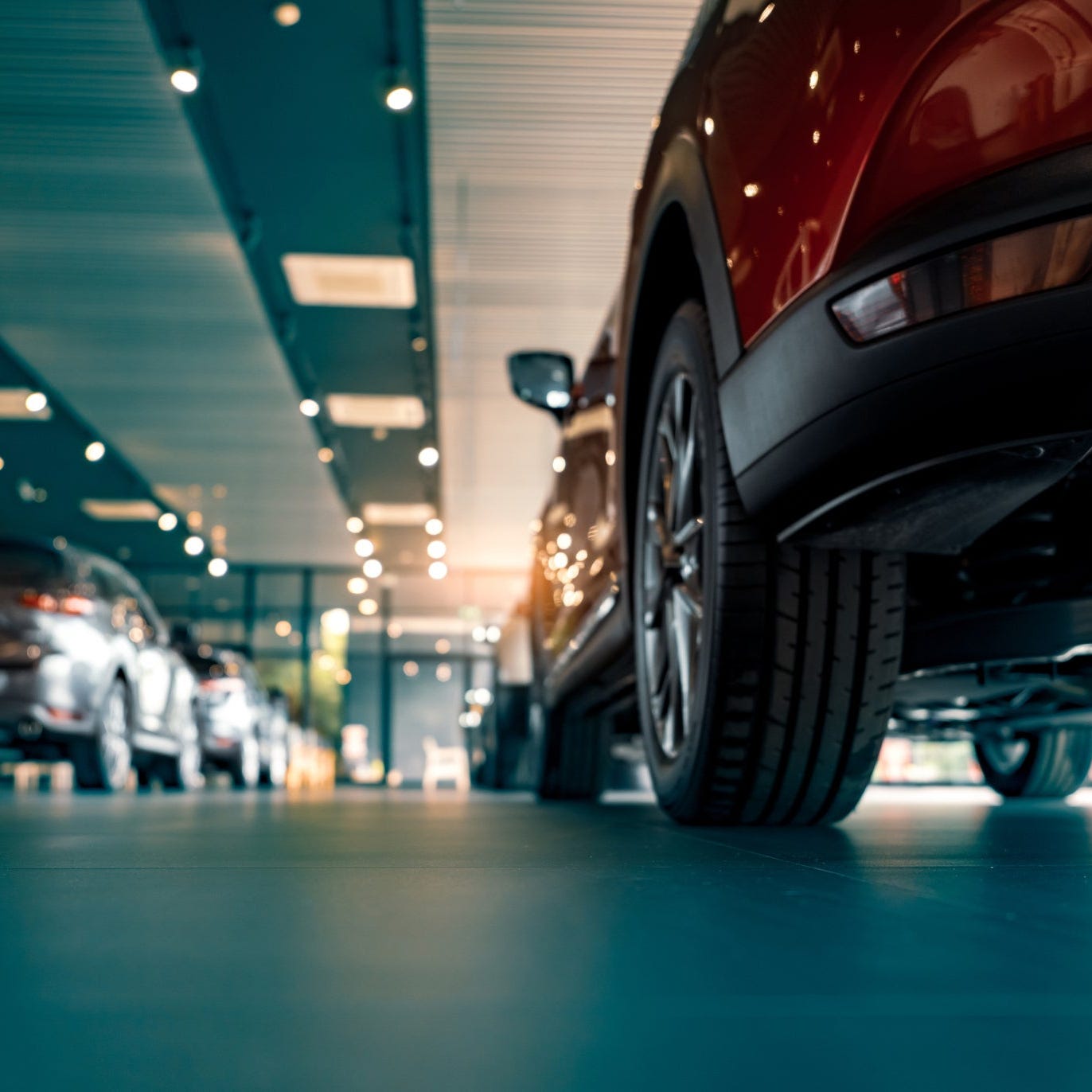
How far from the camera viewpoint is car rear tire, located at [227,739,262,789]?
14086 millimetres

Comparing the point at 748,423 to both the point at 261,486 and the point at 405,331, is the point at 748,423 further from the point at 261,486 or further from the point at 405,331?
the point at 261,486

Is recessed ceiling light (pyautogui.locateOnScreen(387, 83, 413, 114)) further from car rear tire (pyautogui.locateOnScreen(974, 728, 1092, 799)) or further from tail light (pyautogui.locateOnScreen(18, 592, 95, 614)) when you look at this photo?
car rear tire (pyautogui.locateOnScreen(974, 728, 1092, 799))

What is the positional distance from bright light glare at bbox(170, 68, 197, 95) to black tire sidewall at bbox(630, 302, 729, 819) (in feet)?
22.6

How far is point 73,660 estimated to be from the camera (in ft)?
24.9

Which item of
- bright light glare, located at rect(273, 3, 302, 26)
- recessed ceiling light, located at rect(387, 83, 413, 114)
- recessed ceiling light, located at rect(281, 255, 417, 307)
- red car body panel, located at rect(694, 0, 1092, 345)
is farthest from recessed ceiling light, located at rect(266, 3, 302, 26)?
red car body panel, located at rect(694, 0, 1092, 345)

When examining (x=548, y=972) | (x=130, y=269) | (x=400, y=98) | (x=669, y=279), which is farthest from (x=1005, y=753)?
(x=130, y=269)

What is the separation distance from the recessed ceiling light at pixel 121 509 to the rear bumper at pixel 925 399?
20.9 meters

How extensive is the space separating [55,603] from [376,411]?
29.1 ft

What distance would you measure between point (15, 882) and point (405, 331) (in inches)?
479

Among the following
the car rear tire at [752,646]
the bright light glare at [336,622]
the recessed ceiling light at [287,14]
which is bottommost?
the car rear tire at [752,646]

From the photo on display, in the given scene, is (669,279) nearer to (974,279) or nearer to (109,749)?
(974,279)

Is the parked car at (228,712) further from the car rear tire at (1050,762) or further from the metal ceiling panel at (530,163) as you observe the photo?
the car rear tire at (1050,762)

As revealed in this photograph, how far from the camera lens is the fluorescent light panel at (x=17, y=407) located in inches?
628

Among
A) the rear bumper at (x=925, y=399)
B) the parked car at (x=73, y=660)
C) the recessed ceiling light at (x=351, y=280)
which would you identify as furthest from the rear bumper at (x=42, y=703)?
the rear bumper at (x=925, y=399)
